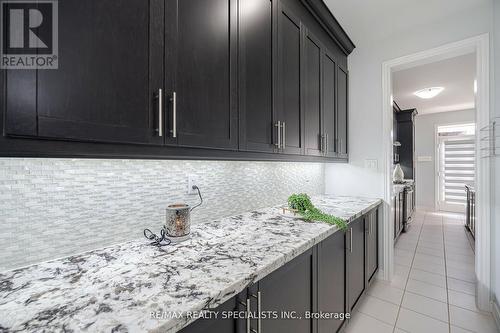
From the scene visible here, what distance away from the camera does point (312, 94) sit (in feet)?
5.96

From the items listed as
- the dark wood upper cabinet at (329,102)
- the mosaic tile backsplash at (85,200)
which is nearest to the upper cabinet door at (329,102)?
the dark wood upper cabinet at (329,102)

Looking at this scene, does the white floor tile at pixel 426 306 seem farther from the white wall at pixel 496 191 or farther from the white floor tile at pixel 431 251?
the white floor tile at pixel 431 251

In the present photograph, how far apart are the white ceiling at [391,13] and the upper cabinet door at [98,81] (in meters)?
1.82

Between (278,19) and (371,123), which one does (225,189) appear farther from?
(371,123)

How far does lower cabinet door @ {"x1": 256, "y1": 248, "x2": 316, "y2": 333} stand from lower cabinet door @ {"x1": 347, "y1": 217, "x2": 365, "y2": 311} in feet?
2.06

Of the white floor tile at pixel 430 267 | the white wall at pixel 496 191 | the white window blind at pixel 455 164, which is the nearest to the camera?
the white wall at pixel 496 191

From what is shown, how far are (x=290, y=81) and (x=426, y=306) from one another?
234cm

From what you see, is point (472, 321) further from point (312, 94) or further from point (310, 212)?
point (312, 94)

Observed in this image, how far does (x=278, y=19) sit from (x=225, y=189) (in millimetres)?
1202

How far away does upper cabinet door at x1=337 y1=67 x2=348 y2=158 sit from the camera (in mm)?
2342

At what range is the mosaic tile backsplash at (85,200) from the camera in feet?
2.55

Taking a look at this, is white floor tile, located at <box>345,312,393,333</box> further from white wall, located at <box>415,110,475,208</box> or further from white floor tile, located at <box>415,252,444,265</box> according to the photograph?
white wall, located at <box>415,110,475,208</box>

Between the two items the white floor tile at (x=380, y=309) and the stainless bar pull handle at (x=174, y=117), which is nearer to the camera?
the stainless bar pull handle at (x=174, y=117)

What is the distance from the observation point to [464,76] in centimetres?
352
